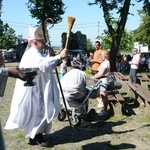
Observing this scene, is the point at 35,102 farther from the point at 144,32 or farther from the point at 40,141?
the point at 144,32

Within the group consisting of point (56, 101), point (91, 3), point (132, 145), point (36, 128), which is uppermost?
point (91, 3)

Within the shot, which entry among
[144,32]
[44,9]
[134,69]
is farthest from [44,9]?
[134,69]

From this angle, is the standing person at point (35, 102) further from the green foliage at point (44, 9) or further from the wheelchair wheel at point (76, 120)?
the green foliage at point (44, 9)

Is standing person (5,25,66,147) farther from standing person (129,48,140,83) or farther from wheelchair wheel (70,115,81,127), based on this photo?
standing person (129,48,140,83)

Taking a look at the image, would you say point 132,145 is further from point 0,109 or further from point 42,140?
point 0,109

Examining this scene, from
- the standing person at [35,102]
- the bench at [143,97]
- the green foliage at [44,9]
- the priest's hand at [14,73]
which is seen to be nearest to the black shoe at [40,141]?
the standing person at [35,102]

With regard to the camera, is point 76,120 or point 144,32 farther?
point 144,32

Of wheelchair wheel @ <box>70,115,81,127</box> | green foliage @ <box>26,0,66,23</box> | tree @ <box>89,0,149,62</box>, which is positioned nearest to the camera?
wheelchair wheel @ <box>70,115,81,127</box>

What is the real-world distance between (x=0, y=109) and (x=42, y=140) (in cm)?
335

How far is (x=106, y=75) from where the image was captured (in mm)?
7781

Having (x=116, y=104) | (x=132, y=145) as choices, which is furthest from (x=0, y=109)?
(x=132, y=145)

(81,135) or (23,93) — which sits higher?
(23,93)

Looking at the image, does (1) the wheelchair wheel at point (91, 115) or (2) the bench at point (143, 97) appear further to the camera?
(2) the bench at point (143, 97)

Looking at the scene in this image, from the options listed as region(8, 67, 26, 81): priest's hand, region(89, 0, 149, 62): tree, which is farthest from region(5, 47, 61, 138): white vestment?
region(89, 0, 149, 62): tree
